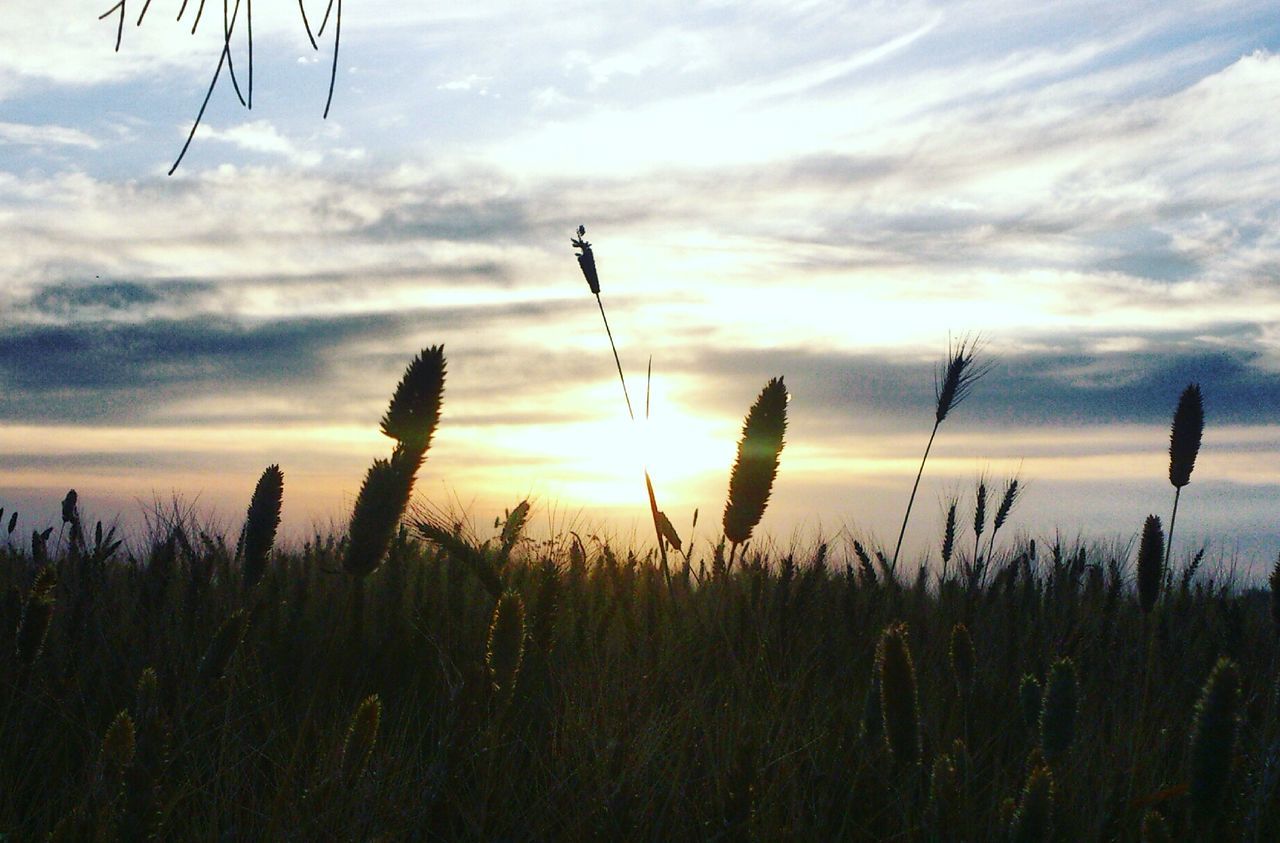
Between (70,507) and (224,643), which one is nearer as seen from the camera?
(224,643)

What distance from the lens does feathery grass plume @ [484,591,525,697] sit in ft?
6.44

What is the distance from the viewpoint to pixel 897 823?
2209 mm

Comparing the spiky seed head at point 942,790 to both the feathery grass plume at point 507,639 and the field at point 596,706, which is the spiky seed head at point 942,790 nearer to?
the field at point 596,706

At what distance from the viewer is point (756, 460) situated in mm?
2896

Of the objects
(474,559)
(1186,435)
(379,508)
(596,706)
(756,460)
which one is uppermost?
(1186,435)

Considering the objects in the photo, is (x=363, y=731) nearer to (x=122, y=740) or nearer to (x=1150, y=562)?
(x=122, y=740)

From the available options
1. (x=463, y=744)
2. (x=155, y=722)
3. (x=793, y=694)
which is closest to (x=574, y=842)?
(x=463, y=744)

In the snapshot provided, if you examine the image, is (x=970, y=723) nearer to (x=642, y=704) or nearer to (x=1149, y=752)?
(x=1149, y=752)

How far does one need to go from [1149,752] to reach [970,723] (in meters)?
0.44

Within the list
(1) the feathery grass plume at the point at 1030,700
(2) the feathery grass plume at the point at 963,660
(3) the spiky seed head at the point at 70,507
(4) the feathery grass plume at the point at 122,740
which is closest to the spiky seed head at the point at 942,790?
(1) the feathery grass plume at the point at 1030,700

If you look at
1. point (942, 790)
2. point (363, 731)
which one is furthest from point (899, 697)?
point (363, 731)

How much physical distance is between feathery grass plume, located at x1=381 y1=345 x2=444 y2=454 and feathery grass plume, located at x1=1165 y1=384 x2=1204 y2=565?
3010 millimetres

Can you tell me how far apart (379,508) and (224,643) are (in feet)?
1.43

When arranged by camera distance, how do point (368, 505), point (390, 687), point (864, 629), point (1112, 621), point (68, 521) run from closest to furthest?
point (368, 505) < point (390, 687) < point (864, 629) < point (1112, 621) < point (68, 521)
